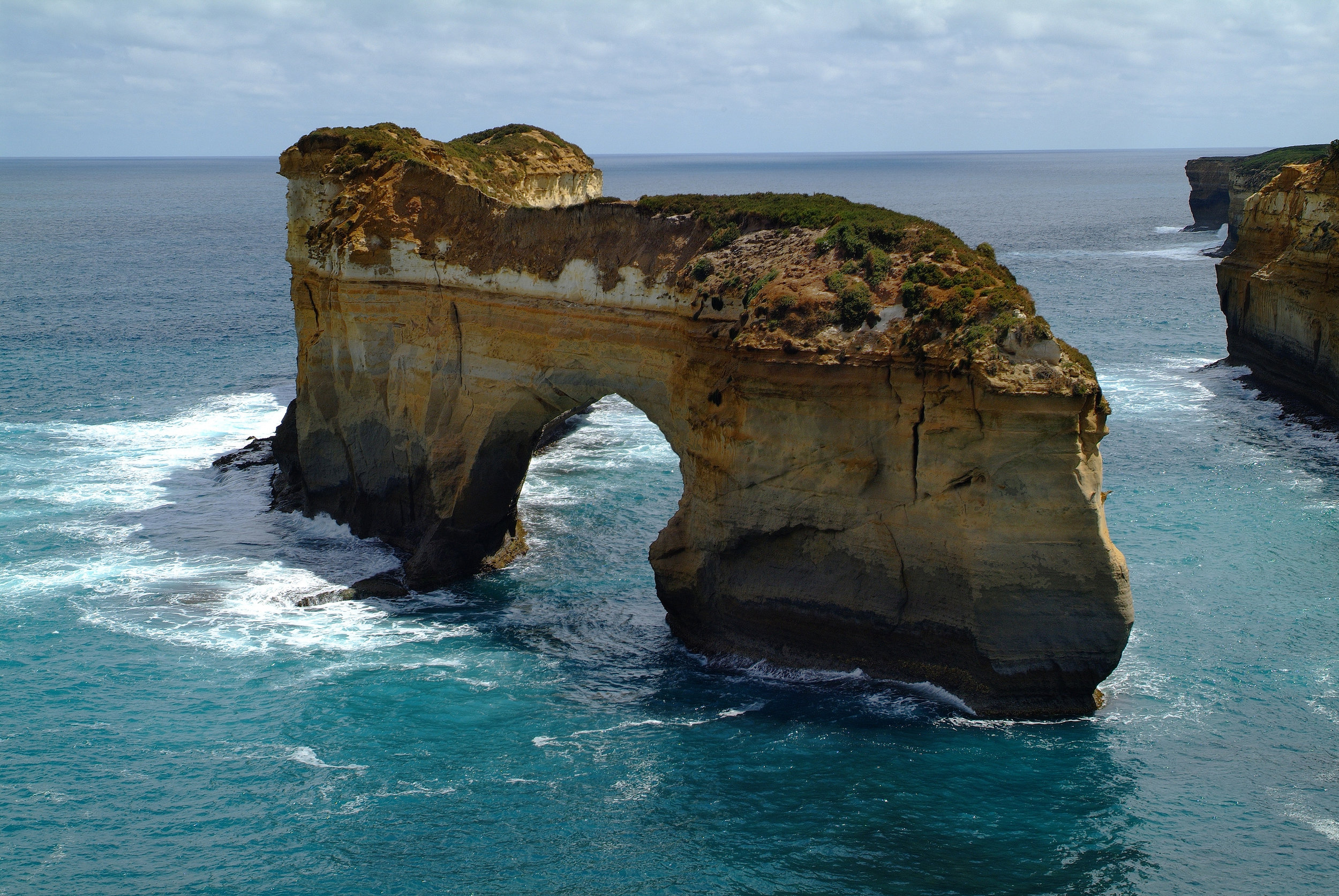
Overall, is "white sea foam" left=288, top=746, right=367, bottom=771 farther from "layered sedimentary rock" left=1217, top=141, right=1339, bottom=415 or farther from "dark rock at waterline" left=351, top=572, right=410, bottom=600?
"layered sedimentary rock" left=1217, top=141, right=1339, bottom=415

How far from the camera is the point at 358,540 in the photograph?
126 feet

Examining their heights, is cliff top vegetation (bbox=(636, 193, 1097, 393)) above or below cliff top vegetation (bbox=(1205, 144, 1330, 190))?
below

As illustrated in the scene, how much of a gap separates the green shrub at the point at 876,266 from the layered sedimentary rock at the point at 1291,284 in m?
31.4

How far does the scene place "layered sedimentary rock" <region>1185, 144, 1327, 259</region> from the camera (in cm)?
9456

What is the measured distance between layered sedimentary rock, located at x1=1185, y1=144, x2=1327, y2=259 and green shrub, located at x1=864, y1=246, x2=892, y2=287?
55794 millimetres

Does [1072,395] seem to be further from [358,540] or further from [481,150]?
[481,150]

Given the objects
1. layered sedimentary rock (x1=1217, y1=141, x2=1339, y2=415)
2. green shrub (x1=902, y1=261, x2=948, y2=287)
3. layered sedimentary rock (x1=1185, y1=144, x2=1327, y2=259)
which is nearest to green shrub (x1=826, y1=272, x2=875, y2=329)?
green shrub (x1=902, y1=261, x2=948, y2=287)

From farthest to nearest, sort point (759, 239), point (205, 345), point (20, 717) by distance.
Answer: point (205, 345) → point (759, 239) → point (20, 717)

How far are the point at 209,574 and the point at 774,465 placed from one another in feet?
60.9

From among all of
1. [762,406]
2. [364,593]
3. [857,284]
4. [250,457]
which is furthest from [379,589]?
[857,284]

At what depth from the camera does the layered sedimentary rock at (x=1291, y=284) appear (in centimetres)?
5072

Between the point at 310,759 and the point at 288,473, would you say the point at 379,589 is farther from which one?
the point at 288,473

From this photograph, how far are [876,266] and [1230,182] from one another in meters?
90.8

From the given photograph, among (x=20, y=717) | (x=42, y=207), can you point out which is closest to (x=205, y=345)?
(x=20, y=717)
